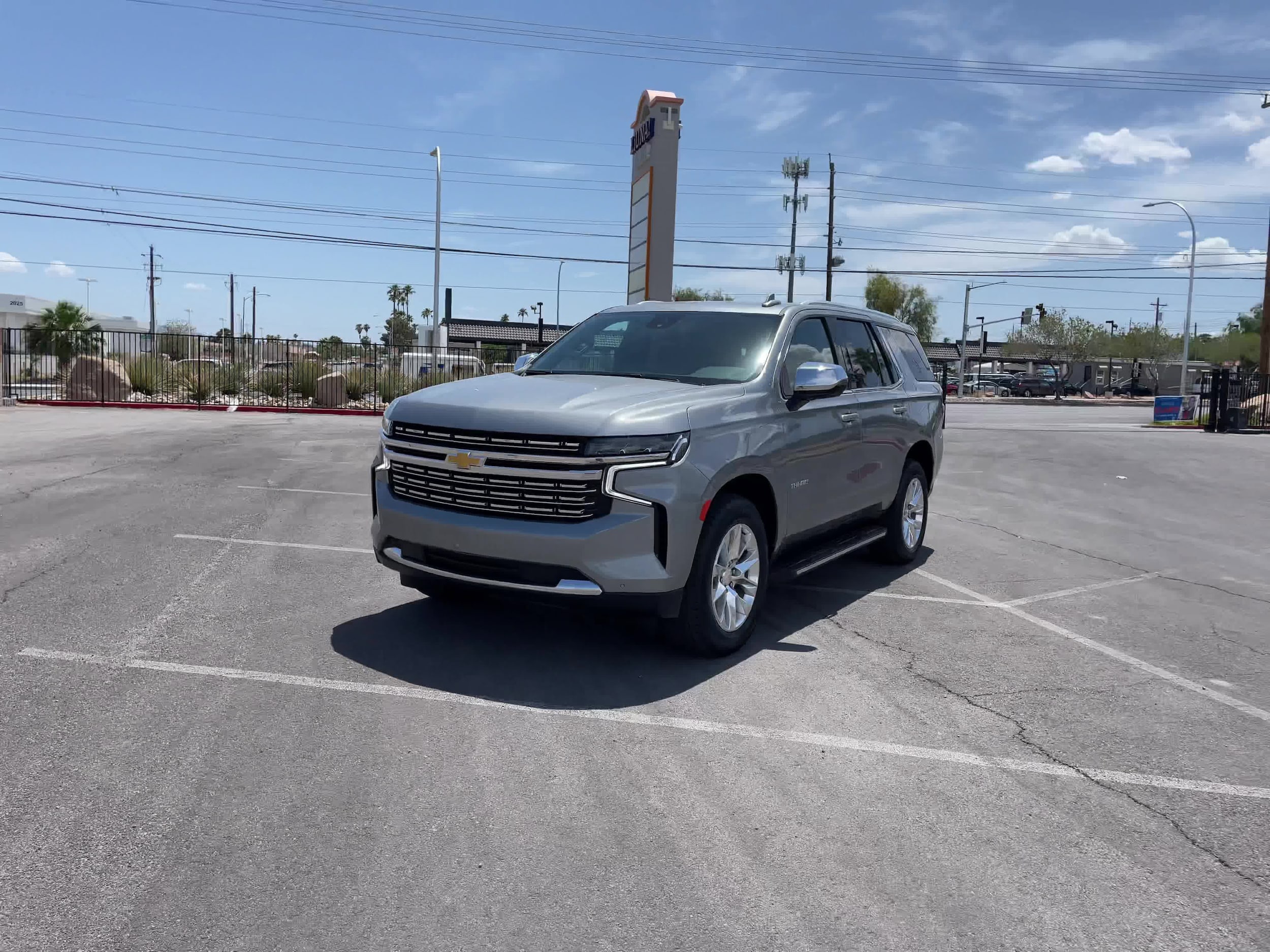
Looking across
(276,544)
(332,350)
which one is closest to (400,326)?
(332,350)

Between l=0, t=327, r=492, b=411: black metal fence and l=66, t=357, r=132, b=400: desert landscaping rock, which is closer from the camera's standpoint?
l=66, t=357, r=132, b=400: desert landscaping rock

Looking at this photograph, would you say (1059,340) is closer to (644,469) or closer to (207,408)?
(207,408)

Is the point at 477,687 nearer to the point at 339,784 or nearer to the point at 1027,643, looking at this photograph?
the point at 339,784

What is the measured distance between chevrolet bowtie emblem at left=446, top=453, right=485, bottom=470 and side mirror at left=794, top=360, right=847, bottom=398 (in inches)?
77.4

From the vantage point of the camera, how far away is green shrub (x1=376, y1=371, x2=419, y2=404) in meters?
31.0

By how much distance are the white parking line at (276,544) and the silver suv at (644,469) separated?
2146 mm

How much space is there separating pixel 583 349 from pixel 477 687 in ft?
8.70

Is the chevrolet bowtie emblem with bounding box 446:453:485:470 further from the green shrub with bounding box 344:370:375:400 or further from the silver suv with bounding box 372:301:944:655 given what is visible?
the green shrub with bounding box 344:370:375:400

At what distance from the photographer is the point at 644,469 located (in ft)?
16.4

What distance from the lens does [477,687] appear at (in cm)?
490

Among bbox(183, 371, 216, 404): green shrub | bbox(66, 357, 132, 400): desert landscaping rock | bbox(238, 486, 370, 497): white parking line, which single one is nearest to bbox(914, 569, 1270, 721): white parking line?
bbox(238, 486, 370, 497): white parking line

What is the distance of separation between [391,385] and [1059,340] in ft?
208

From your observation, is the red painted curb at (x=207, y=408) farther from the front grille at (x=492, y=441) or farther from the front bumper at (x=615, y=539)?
the front bumper at (x=615, y=539)

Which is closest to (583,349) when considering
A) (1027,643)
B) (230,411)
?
(1027,643)
